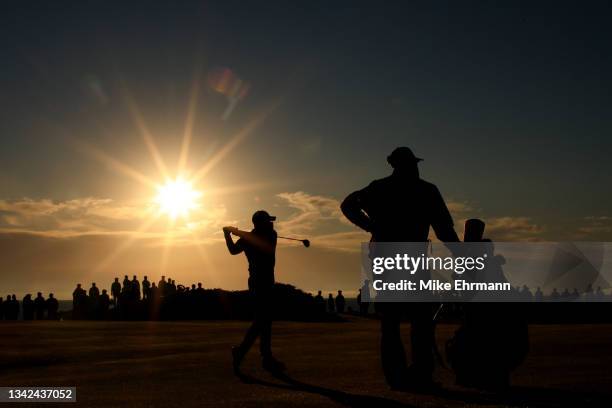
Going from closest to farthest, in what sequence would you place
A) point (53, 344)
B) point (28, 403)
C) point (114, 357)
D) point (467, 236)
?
point (28, 403) < point (467, 236) < point (114, 357) < point (53, 344)

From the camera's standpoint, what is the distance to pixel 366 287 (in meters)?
7.67

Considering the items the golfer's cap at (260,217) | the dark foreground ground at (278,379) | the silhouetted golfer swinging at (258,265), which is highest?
the golfer's cap at (260,217)

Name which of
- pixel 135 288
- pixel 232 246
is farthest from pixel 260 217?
pixel 135 288

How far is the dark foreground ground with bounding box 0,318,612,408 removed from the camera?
649 cm

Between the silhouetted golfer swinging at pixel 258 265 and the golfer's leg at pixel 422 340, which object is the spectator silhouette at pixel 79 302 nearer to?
the silhouetted golfer swinging at pixel 258 265

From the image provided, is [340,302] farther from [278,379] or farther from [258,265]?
[278,379]

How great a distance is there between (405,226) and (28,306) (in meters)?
36.1

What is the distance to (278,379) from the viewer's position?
8.46 meters

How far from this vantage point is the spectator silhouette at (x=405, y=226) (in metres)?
7.17

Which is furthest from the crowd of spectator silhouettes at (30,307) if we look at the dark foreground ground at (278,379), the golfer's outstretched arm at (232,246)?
the golfer's outstretched arm at (232,246)

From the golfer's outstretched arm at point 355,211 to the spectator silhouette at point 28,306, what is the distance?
34.9m

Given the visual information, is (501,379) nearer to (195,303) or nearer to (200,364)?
(200,364)

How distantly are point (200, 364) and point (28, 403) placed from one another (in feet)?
12.8

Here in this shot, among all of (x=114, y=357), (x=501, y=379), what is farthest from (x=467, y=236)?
(x=114, y=357)
